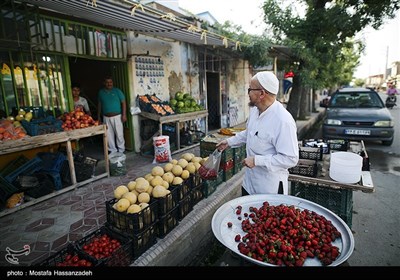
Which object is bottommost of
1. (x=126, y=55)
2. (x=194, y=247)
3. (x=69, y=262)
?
(x=194, y=247)

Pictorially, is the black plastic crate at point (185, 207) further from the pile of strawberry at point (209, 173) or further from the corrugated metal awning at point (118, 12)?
the corrugated metal awning at point (118, 12)

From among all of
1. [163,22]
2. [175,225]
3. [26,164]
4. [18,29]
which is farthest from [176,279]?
[18,29]

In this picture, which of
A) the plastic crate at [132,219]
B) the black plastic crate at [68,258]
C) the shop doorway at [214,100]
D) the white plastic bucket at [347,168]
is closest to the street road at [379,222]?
the white plastic bucket at [347,168]

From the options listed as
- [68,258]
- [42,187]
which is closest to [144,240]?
[68,258]

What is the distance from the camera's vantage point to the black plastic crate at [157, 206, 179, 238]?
3037mm

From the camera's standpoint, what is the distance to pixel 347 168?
110 inches

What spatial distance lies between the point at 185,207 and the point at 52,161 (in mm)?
2844

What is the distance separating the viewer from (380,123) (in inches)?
309

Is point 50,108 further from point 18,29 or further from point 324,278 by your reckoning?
point 324,278

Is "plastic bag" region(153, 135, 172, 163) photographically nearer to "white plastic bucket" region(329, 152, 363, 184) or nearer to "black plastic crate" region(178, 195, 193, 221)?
"black plastic crate" region(178, 195, 193, 221)

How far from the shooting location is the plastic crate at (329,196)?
9.87 ft

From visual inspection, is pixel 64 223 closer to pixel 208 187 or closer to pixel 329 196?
pixel 208 187

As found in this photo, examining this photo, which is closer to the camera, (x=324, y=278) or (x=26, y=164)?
(x=324, y=278)

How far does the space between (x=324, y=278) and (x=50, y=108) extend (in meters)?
5.69
